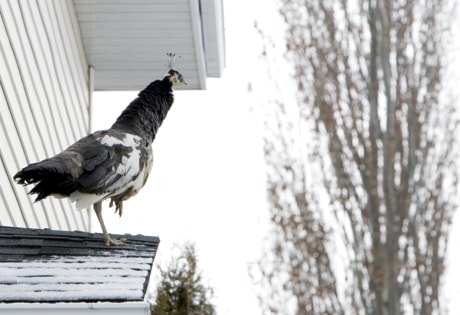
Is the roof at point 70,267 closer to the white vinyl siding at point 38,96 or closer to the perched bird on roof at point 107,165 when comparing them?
the perched bird on roof at point 107,165

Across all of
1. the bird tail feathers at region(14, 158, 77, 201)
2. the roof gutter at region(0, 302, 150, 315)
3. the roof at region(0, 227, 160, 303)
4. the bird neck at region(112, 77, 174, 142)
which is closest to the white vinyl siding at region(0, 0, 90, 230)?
the bird neck at region(112, 77, 174, 142)

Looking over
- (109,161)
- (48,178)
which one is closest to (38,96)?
(109,161)

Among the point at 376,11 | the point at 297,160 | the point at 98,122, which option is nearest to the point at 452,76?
the point at 376,11

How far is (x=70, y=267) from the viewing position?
3.60m

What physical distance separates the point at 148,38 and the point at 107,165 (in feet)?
12.5

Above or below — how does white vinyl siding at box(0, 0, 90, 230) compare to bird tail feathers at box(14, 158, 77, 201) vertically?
above

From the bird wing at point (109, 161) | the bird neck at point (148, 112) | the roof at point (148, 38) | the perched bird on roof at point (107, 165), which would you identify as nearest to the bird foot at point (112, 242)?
the perched bird on roof at point (107, 165)

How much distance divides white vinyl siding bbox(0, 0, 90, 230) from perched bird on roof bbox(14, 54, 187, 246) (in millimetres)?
1129

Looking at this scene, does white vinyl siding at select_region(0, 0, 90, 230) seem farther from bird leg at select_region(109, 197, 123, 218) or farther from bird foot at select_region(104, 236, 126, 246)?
bird foot at select_region(104, 236, 126, 246)

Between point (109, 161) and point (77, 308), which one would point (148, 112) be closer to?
point (109, 161)

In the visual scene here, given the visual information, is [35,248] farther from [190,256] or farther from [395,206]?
[190,256]

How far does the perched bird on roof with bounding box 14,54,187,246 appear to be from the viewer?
12.3 feet

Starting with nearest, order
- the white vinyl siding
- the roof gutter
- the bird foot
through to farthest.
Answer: the roof gutter
the bird foot
the white vinyl siding

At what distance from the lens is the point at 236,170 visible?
11648 millimetres
